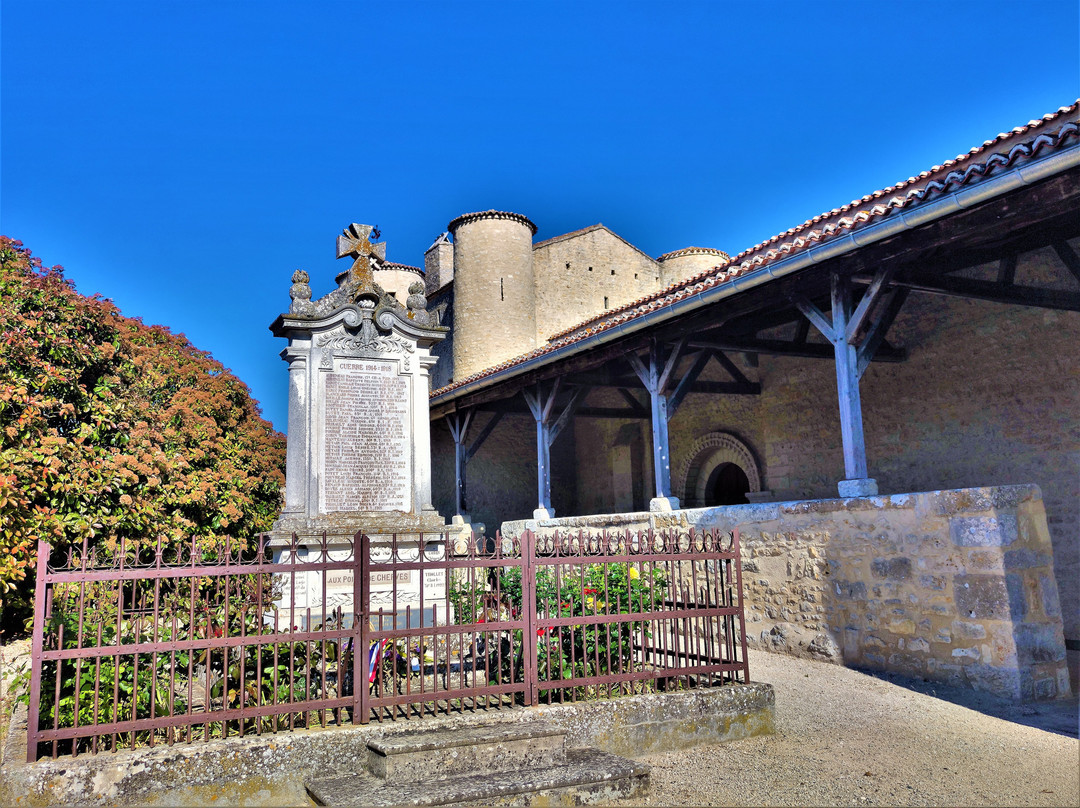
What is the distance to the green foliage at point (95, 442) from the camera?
21.8 ft

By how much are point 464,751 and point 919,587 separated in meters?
3.84

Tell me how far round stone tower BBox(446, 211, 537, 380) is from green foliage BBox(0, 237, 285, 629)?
7.89 m

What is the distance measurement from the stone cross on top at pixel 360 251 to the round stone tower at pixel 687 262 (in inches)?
541

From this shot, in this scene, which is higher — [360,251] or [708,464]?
[360,251]

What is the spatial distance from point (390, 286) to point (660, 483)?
14.8 meters

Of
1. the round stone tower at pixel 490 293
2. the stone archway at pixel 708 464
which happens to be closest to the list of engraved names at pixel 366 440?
the stone archway at pixel 708 464

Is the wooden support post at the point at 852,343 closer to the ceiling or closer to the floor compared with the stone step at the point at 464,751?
closer to the ceiling

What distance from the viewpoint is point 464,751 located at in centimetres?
372

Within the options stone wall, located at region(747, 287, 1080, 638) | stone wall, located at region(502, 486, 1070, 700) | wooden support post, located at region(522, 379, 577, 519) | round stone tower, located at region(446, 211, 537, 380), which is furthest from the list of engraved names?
round stone tower, located at region(446, 211, 537, 380)

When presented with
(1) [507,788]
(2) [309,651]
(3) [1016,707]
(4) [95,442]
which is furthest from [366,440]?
(3) [1016,707]

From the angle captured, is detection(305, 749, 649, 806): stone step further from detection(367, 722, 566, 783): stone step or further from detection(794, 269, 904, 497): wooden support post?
detection(794, 269, 904, 497): wooden support post

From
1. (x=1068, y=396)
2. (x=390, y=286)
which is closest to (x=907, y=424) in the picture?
(x=1068, y=396)

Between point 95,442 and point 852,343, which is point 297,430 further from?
point 852,343

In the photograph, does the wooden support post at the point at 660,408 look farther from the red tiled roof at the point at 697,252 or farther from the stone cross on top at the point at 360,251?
the red tiled roof at the point at 697,252
